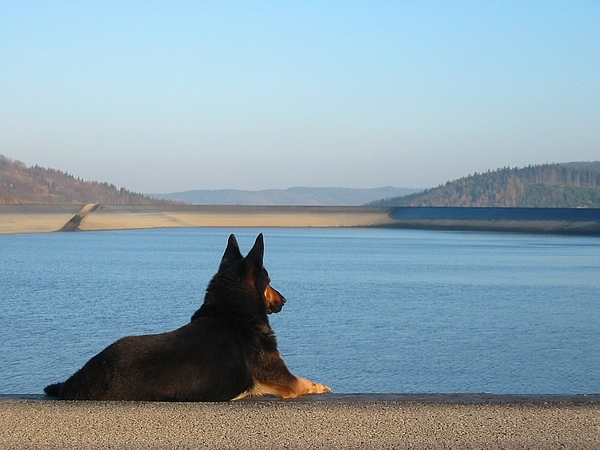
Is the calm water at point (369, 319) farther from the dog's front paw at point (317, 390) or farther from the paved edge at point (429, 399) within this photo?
the paved edge at point (429, 399)

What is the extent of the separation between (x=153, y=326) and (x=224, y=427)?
12.9 meters

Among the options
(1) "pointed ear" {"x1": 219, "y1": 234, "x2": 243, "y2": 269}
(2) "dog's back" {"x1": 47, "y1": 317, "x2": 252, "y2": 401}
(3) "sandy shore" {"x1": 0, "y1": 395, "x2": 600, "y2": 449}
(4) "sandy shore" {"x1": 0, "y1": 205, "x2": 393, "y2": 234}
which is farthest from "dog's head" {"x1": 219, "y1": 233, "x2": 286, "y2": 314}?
(4) "sandy shore" {"x1": 0, "y1": 205, "x2": 393, "y2": 234}

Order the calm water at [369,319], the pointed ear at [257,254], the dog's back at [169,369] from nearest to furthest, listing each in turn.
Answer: the dog's back at [169,369]
the pointed ear at [257,254]
the calm water at [369,319]

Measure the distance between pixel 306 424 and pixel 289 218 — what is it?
103156 mm

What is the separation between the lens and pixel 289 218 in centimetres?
10906

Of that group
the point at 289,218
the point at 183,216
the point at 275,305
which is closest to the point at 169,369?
the point at 275,305

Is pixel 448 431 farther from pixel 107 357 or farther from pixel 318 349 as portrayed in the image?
pixel 318 349

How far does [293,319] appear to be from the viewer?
20281 mm

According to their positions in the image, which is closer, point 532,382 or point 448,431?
point 448,431

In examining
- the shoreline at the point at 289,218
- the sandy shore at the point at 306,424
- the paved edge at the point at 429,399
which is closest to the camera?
the sandy shore at the point at 306,424

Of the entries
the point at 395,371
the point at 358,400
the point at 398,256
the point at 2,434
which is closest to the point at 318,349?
the point at 395,371

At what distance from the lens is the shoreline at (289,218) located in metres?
92.6

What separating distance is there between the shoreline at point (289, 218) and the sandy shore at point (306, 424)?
83.2 m

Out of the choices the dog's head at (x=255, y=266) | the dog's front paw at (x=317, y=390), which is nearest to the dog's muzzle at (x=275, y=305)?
the dog's head at (x=255, y=266)
